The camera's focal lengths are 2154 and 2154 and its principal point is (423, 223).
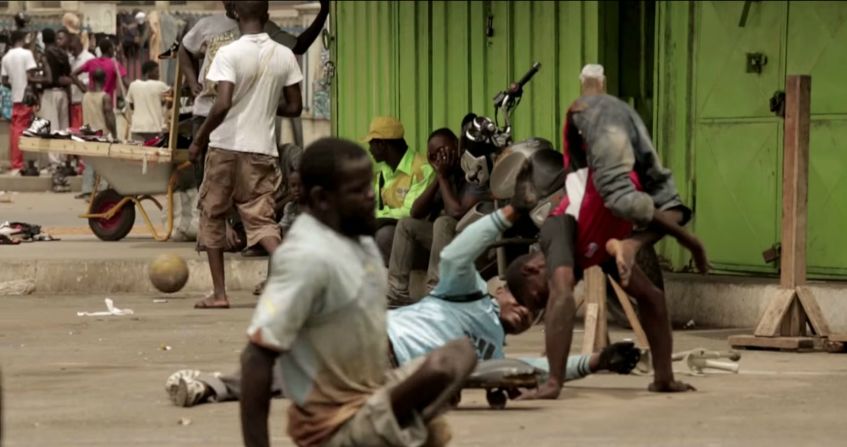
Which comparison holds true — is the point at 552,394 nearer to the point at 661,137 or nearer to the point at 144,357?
the point at 144,357

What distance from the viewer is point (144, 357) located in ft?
34.6

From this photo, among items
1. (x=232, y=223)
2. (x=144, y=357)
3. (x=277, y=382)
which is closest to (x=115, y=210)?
(x=232, y=223)

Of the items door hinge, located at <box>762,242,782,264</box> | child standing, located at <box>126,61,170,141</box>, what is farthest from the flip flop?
child standing, located at <box>126,61,170,141</box>

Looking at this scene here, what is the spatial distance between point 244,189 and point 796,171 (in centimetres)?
335

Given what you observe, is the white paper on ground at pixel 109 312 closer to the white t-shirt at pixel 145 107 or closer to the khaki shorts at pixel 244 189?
the khaki shorts at pixel 244 189

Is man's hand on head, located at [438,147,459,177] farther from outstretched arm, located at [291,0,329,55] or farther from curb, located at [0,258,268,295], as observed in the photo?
curb, located at [0,258,268,295]

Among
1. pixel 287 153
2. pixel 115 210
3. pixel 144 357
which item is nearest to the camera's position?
pixel 144 357

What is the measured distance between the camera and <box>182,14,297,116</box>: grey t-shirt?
46.3 ft

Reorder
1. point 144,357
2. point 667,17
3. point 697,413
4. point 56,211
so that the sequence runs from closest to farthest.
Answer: point 697,413 < point 144,357 < point 667,17 < point 56,211

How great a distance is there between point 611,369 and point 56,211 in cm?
1368

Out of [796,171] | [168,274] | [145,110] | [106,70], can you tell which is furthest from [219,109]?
[106,70]

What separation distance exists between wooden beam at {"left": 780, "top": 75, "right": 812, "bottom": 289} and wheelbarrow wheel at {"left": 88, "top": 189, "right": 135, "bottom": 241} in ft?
23.9

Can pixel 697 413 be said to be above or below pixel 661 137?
below

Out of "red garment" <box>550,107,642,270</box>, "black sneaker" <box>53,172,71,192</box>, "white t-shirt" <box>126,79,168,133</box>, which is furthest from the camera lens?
"black sneaker" <box>53,172,71,192</box>
